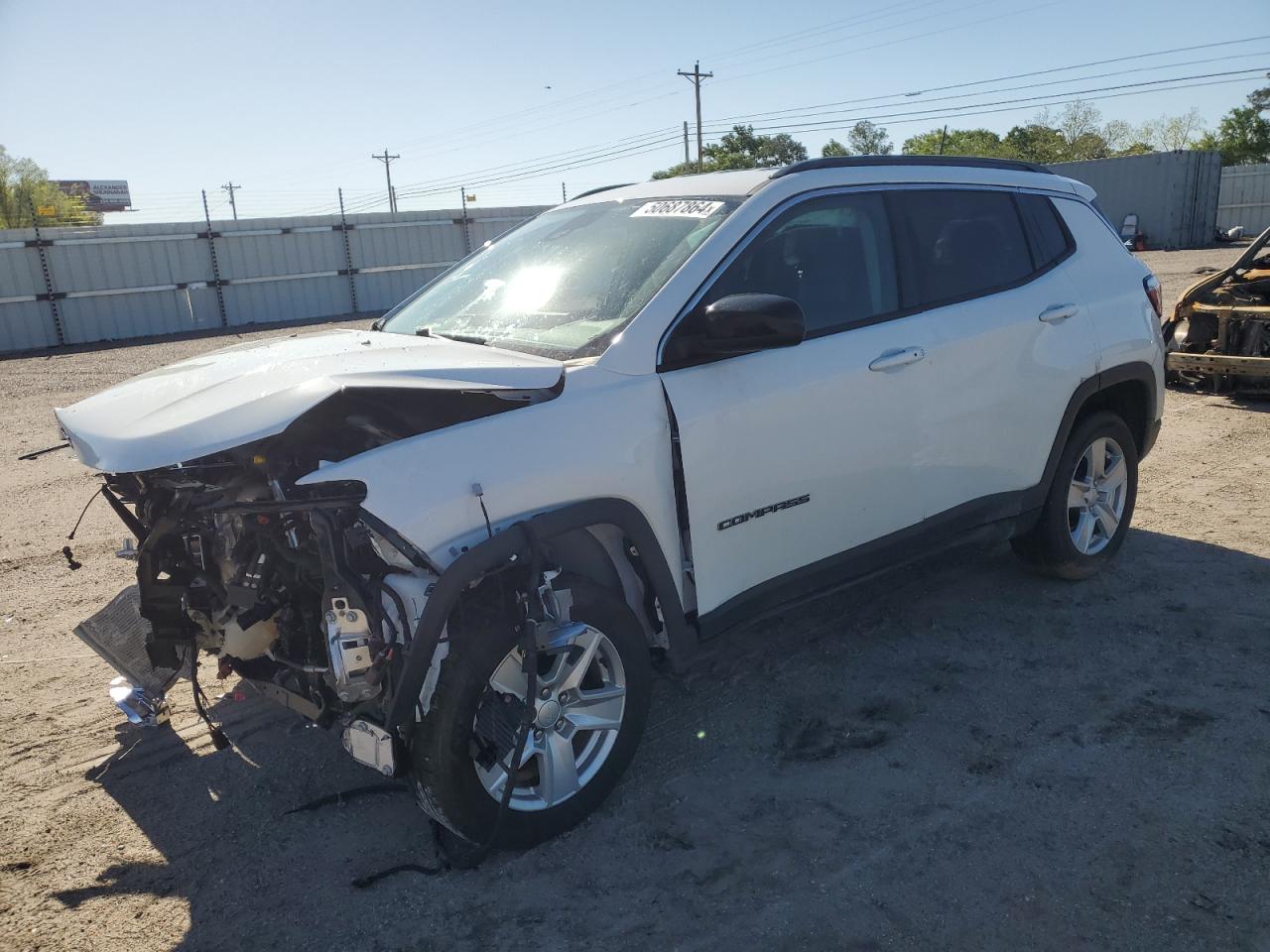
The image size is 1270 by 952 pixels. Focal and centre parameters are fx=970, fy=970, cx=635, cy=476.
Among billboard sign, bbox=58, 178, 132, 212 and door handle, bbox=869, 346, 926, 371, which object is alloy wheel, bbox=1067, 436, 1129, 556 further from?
billboard sign, bbox=58, 178, 132, 212

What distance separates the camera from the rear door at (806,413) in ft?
11.0

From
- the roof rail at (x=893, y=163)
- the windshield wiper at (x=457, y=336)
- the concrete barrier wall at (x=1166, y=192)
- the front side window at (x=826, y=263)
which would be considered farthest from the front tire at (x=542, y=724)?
the concrete barrier wall at (x=1166, y=192)

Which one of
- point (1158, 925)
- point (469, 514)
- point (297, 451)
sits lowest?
point (1158, 925)

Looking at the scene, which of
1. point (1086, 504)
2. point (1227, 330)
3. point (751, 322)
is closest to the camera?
point (751, 322)

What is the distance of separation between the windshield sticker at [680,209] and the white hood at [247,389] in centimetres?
92

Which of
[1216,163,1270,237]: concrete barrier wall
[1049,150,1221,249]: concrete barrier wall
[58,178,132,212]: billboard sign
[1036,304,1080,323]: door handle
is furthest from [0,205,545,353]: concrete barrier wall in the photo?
[58,178,132,212]: billboard sign

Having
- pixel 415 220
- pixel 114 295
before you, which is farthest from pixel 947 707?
pixel 415 220

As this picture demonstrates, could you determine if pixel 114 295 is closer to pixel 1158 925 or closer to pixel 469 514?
pixel 469 514

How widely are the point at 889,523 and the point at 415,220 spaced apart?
78.1ft

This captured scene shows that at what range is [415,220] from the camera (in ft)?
84.4

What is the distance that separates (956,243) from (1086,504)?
166 centimetres

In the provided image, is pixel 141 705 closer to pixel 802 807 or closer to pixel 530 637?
pixel 530 637

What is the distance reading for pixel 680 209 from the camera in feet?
12.5

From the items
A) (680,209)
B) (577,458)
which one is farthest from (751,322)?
(680,209)
